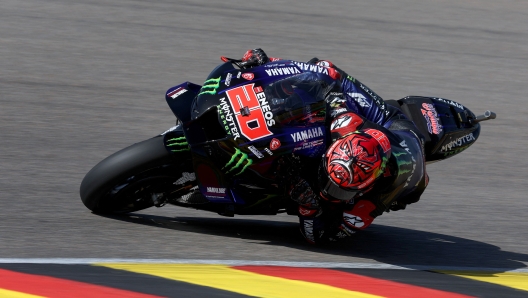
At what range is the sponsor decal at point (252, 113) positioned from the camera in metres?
4.38

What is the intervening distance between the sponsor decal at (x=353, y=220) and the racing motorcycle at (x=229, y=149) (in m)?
0.32

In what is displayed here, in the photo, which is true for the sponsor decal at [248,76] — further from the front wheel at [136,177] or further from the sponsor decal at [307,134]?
the front wheel at [136,177]

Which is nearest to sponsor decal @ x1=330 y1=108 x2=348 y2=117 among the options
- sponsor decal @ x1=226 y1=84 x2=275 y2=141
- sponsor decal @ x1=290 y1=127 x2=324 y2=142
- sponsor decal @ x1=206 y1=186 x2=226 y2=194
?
sponsor decal @ x1=290 y1=127 x2=324 y2=142

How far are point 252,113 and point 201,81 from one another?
4072 mm

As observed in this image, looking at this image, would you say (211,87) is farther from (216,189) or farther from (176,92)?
(216,189)

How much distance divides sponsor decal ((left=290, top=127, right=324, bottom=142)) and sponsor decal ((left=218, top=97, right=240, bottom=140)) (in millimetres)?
316

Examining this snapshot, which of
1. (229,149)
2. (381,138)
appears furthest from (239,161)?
(381,138)

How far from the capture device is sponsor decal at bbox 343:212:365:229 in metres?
4.78

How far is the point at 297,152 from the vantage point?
4.46m

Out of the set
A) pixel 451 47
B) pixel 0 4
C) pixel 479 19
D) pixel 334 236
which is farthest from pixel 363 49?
pixel 334 236

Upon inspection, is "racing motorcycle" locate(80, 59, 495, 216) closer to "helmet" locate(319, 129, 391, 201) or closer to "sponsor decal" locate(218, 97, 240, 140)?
"sponsor decal" locate(218, 97, 240, 140)

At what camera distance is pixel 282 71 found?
4703mm

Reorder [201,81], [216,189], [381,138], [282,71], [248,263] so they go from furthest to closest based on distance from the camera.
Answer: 1. [201,81]
2. [282,71]
3. [216,189]
4. [248,263]
5. [381,138]

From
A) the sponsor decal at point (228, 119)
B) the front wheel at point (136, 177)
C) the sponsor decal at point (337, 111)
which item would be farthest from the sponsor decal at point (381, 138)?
the front wheel at point (136, 177)
